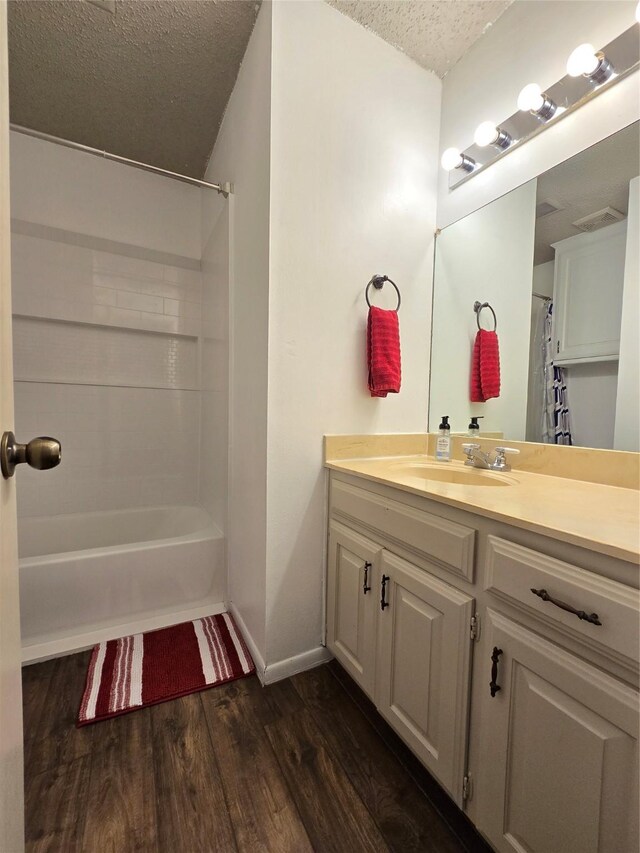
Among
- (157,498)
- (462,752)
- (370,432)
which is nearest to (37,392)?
(157,498)

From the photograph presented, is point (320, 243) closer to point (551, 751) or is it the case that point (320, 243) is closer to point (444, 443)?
point (444, 443)

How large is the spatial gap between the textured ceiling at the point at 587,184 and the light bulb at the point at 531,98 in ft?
0.71

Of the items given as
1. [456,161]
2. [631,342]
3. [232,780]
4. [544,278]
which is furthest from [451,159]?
[232,780]

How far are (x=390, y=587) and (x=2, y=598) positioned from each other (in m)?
0.90

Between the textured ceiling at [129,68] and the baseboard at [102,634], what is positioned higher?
the textured ceiling at [129,68]

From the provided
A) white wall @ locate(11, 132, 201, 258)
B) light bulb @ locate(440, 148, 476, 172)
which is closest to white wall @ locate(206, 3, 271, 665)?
white wall @ locate(11, 132, 201, 258)

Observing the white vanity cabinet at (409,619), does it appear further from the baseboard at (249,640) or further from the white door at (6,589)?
the white door at (6,589)

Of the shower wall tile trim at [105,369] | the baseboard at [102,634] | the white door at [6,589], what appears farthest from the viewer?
the shower wall tile trim at [105,369]

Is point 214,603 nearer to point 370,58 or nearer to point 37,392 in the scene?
point 37,392

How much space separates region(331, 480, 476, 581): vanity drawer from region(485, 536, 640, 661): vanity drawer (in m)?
0.06

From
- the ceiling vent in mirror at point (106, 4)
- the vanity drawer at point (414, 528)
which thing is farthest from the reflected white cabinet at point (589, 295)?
the ceiling vent in mirror at point (106, 4)

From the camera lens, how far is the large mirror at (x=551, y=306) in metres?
1.04

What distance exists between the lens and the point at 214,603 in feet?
6.04

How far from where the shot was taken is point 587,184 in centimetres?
111
